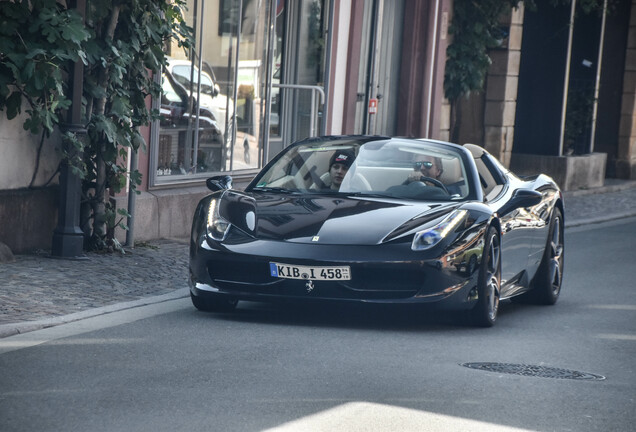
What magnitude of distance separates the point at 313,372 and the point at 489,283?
7.25ft

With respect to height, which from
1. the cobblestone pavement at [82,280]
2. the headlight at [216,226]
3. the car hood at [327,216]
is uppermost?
the car hood at [327,216]

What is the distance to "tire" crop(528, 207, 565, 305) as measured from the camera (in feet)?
33.6

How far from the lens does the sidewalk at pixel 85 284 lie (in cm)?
833

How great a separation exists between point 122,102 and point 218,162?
3.91 m

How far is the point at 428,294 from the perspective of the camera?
26.7 ft

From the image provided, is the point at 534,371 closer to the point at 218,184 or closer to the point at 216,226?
the point at 216,226

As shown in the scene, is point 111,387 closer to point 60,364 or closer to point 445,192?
point 60,364

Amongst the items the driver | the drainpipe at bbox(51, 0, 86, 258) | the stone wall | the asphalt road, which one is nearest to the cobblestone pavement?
the drainpipe at bbox(51, 0, 86, 258)

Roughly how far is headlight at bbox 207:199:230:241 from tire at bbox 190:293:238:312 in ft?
1.33

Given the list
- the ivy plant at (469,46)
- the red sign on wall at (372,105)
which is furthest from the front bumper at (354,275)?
the ivy plant at (469,46)

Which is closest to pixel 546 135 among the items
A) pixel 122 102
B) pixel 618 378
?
pixel 122 102

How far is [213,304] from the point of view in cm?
862

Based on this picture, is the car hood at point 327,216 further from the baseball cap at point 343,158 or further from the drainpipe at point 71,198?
the drainpipe at point 71,198

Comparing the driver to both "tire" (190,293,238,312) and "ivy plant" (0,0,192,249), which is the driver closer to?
"tire" (190,293,238,312)
